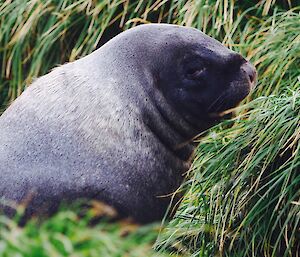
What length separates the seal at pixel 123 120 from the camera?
14.9 feet

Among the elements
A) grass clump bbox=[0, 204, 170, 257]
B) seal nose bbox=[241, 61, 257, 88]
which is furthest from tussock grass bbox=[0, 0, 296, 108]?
grass clump bbox=[0, 204, 170, 257]

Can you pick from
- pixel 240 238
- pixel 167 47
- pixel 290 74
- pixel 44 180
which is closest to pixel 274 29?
pixel 290 74

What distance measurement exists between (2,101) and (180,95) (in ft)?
9.15

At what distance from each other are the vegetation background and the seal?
0.14 meters

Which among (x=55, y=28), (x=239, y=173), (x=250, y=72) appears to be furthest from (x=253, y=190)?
(x=55, y=28)

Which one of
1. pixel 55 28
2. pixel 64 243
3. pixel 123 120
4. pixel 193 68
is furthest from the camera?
pixel 55 28

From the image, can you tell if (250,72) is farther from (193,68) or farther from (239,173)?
(239,173)

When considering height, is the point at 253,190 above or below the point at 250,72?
below

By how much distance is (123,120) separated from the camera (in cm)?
475

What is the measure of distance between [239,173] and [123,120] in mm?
569

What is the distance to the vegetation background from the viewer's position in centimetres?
338

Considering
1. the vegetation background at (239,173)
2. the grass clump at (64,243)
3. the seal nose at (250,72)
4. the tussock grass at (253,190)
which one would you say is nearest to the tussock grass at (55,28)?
the vegetation background at (239,173)

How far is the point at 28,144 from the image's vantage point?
4.59 m

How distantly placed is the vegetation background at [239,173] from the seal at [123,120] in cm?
14
